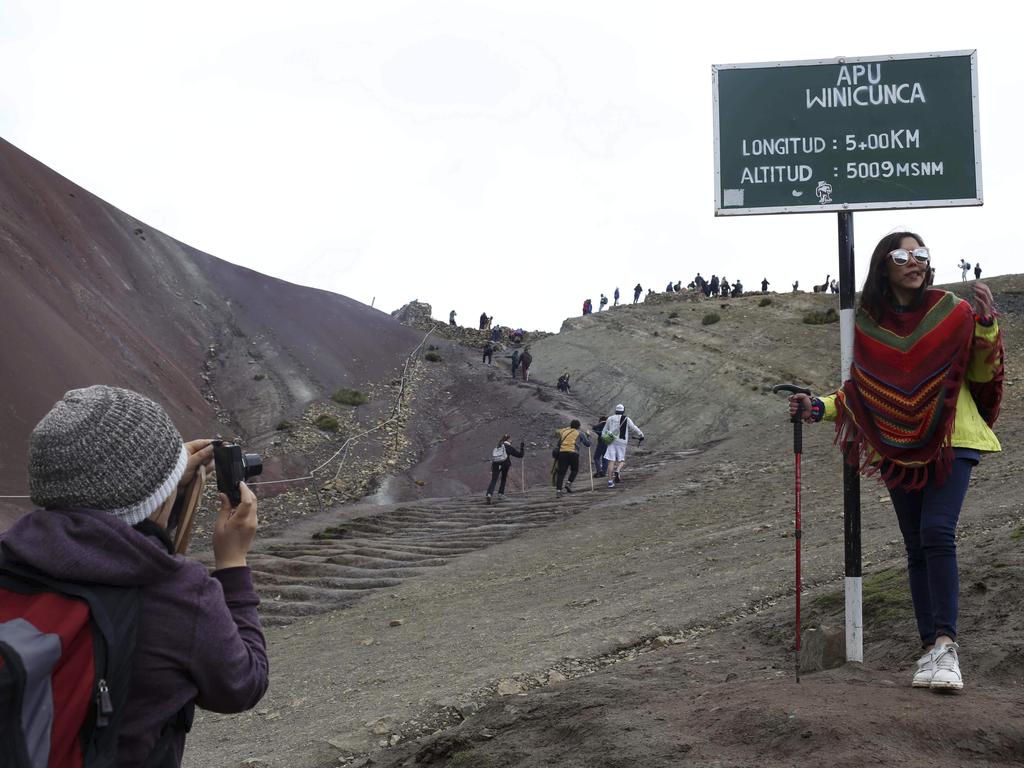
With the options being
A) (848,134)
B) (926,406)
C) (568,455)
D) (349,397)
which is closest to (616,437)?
(568,455)

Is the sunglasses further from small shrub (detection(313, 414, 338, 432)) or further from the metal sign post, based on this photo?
small shrub (detection(313, 414, 338, 432))

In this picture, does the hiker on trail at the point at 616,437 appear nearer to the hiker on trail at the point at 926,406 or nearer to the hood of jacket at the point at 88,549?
the hiker on trail at the point at 926,406

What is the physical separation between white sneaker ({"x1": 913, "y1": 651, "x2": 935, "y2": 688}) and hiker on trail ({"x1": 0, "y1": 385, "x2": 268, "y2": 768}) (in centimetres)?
292

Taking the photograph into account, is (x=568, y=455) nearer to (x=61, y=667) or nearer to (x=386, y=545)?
(x=386, y=545)

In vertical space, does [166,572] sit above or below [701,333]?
below

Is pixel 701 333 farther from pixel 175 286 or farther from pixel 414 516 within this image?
pixel 414 516

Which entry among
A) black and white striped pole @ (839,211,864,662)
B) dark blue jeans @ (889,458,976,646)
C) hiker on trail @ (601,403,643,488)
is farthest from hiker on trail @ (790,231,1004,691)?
hiker on trail @ (601,403,643,488)

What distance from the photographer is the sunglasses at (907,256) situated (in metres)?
4.66

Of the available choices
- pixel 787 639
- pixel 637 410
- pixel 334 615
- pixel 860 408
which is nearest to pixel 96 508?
pixel 860 408

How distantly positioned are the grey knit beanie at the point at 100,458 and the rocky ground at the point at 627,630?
2328mm

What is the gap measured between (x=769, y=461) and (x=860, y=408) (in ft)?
57.7

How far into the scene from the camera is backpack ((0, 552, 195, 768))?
75.7 inches

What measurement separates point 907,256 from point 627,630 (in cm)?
413

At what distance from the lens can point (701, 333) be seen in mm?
44312
